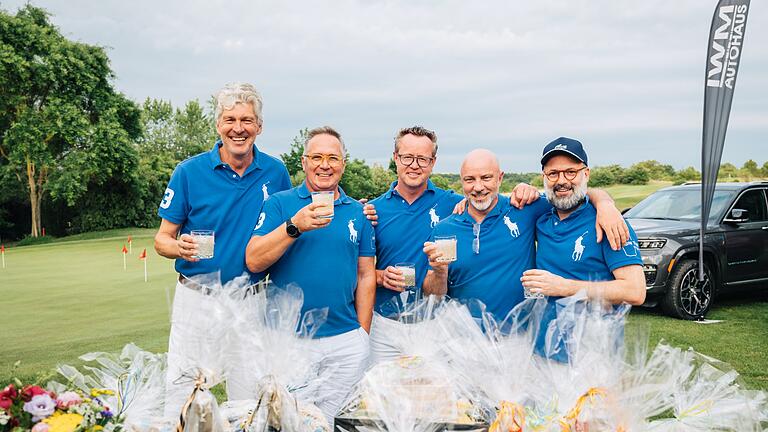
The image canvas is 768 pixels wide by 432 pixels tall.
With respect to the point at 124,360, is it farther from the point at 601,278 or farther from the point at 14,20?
the point at 14,20

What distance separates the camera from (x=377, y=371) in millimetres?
2348

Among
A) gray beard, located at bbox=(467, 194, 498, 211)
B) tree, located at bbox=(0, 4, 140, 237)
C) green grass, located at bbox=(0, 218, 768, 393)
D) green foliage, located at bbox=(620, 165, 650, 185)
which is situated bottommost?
green grass, located at bbox=(0, 218, 768, 393)

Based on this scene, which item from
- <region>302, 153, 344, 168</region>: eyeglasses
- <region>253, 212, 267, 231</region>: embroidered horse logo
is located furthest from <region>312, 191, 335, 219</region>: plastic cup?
<region>253, 212, 267, 231</region>: embroidered horse logo

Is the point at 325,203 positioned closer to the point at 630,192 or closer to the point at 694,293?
the point at 694,293

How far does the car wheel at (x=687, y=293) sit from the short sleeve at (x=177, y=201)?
7186 mm

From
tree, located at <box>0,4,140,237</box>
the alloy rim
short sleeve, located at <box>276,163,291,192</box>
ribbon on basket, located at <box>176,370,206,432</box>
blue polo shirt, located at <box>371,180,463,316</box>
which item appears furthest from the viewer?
tree, located at <box>0,4,140,237</box>

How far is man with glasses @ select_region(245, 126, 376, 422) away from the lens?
3.06 meters

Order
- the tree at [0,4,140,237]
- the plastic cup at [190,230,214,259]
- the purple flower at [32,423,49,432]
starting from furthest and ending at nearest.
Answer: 1. the tree at [0,4,140,237]
2. the plastic cup at [190,230,214,259]
3. the purple flower at [32,423,49,432]

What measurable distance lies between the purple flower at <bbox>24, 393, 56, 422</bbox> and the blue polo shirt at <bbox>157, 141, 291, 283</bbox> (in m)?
1.47

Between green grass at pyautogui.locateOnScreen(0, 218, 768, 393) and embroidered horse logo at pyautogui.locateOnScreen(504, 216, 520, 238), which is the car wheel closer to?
green grass at pyautogui.locateOnScreen(0, 218, 768, 393)

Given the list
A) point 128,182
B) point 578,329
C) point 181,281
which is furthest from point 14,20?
point 578,329

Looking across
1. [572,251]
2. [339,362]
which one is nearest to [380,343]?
[339,362]

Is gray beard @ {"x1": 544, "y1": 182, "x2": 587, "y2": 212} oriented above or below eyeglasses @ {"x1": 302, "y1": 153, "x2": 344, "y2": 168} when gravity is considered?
below

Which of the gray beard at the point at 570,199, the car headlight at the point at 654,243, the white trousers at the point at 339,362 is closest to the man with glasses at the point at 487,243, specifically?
the gray beard at the point at 570,199
